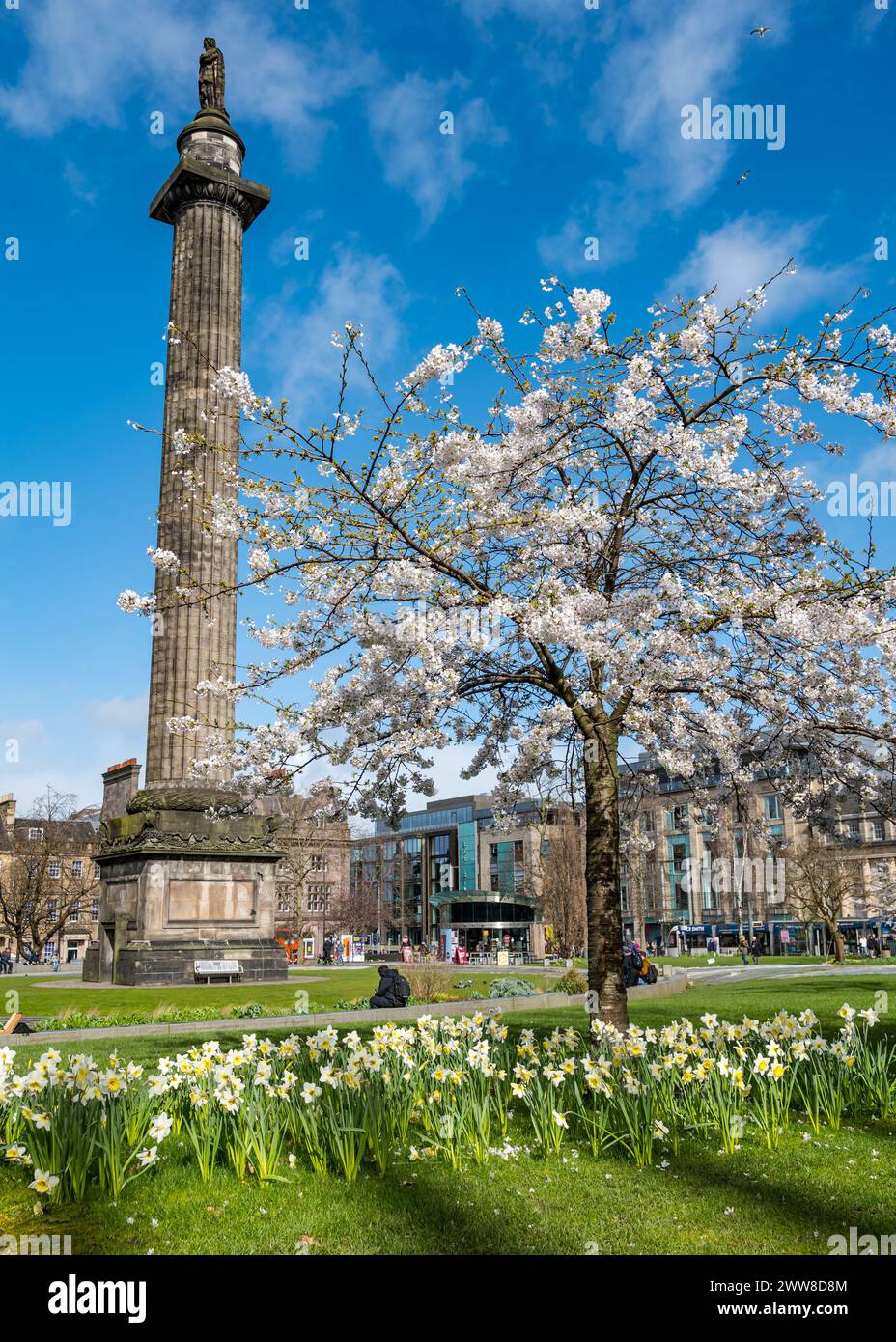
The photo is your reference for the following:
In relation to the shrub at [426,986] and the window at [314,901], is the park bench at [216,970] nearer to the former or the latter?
the shrub at [426,986]

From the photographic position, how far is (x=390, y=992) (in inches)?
815

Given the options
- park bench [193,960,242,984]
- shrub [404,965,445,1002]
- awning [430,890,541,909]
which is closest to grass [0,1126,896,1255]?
shrub [404,965,445,1002]

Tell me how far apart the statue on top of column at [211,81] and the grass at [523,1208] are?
35.8 m

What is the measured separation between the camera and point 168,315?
105 ft

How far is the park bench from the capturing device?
27.4 metres

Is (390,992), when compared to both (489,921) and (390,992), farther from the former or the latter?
(489,921)

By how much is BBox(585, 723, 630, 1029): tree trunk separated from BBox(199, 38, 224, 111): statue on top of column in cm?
3214

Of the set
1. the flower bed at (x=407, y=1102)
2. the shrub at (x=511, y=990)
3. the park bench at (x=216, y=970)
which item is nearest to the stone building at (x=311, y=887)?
the park bench at (x=216, y=970)

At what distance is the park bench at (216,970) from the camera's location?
1079 inches

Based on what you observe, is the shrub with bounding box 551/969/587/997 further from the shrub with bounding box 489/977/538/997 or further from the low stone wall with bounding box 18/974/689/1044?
the low stone wall with bounding box 18/974/689/1044

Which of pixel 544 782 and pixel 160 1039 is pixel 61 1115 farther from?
pixel 160 1039

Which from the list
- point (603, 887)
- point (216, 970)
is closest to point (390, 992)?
point (216, 970)
